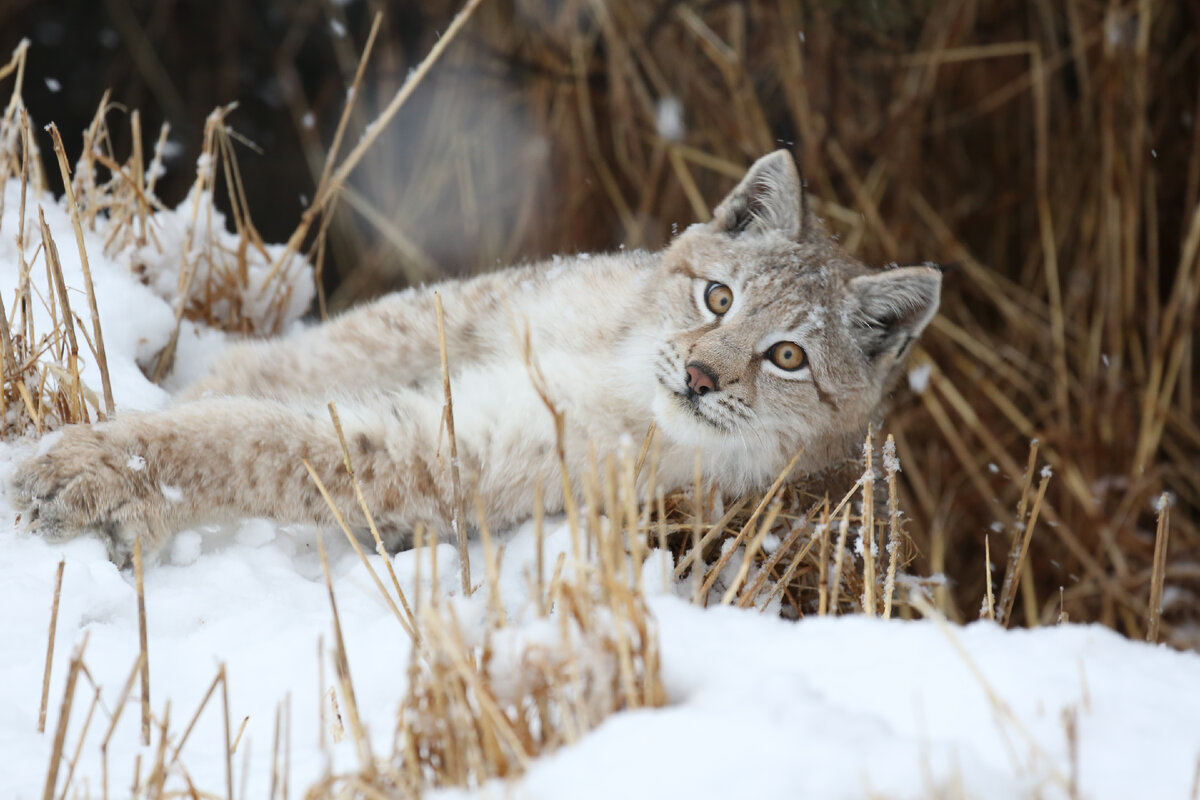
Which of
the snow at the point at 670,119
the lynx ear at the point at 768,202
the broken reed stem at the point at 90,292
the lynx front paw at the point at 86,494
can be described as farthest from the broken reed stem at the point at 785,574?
the snow at the point at 670,119

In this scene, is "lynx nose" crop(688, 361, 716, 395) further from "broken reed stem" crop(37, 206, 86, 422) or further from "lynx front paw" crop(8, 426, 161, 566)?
"broken reed stem" crop(37, 206, 86, 422)

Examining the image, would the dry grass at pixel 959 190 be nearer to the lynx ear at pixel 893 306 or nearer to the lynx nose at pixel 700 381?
the lynx ear at pixel 893 306

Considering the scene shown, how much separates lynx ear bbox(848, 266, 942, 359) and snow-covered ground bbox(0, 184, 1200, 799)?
3.53ft

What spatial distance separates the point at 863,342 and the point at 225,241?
7.99 feet

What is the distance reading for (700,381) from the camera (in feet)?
8.71

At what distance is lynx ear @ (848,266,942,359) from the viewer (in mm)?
2863

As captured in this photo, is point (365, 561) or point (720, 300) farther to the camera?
point (720, 300)

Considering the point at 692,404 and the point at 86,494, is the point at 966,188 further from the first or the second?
the point at 86,494

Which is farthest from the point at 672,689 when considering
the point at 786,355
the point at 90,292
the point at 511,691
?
the point at 90,292

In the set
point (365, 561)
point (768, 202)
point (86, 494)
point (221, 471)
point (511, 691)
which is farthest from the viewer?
point (768, 202)

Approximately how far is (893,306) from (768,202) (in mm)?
516

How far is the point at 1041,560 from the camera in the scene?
16.9 ft

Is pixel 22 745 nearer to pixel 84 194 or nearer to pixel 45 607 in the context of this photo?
pixel 45 607

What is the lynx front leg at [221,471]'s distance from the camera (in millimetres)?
2438
